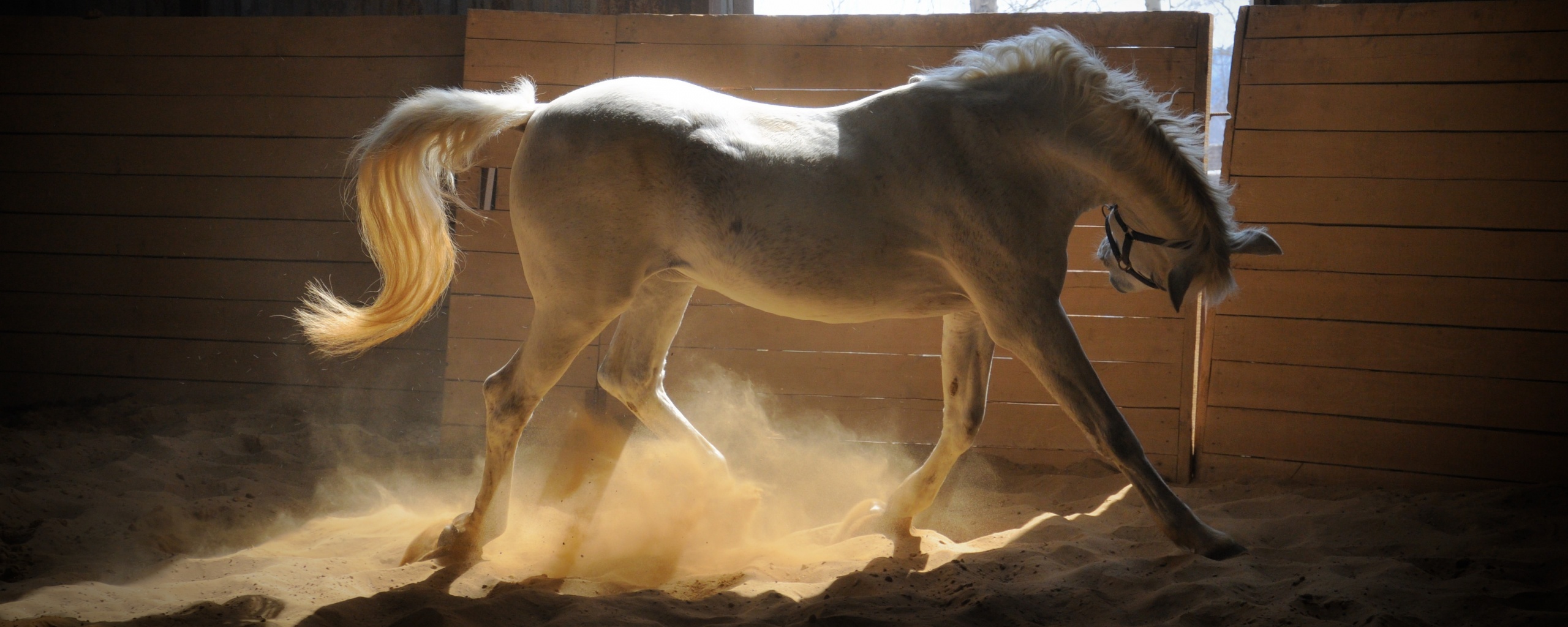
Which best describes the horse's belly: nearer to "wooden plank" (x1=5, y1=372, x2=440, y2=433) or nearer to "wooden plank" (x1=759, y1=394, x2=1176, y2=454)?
"wooden plank" (x1=759, y1=394, x2=1176, y2=454)

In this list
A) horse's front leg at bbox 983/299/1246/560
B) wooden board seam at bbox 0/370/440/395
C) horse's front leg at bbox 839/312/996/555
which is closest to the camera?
horse's front leg at bbox 983/299/1246/560

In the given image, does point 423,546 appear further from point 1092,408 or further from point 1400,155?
point 1400,155

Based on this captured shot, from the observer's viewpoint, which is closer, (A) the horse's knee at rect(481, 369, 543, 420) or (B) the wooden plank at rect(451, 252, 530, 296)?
(A) the horse's knee at rect(481, 369, 543, 420)

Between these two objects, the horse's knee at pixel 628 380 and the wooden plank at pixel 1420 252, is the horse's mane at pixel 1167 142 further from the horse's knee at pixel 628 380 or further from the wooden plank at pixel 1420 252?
the horse's knee at pixel 628 380

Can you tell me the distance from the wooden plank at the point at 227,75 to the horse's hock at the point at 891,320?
1 cm

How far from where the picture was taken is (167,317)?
4.54 meters

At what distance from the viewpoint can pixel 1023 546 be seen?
2.83m

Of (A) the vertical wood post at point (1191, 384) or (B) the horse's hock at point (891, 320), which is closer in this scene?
(B) the horse's hock at point (891, 320)

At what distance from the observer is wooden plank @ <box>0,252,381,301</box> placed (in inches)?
178

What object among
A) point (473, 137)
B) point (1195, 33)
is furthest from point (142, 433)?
point (1195, 33)

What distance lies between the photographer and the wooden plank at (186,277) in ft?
14.9

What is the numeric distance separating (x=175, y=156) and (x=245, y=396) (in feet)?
4.36

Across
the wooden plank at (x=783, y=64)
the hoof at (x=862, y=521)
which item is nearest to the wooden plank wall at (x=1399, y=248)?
the wooden plank at (x=783, y=64)

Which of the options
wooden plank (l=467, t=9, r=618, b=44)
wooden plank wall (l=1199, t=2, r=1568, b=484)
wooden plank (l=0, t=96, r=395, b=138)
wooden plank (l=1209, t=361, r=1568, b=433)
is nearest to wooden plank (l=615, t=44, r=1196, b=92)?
wooden plank (l=467, t=9, r=618, b=44)
